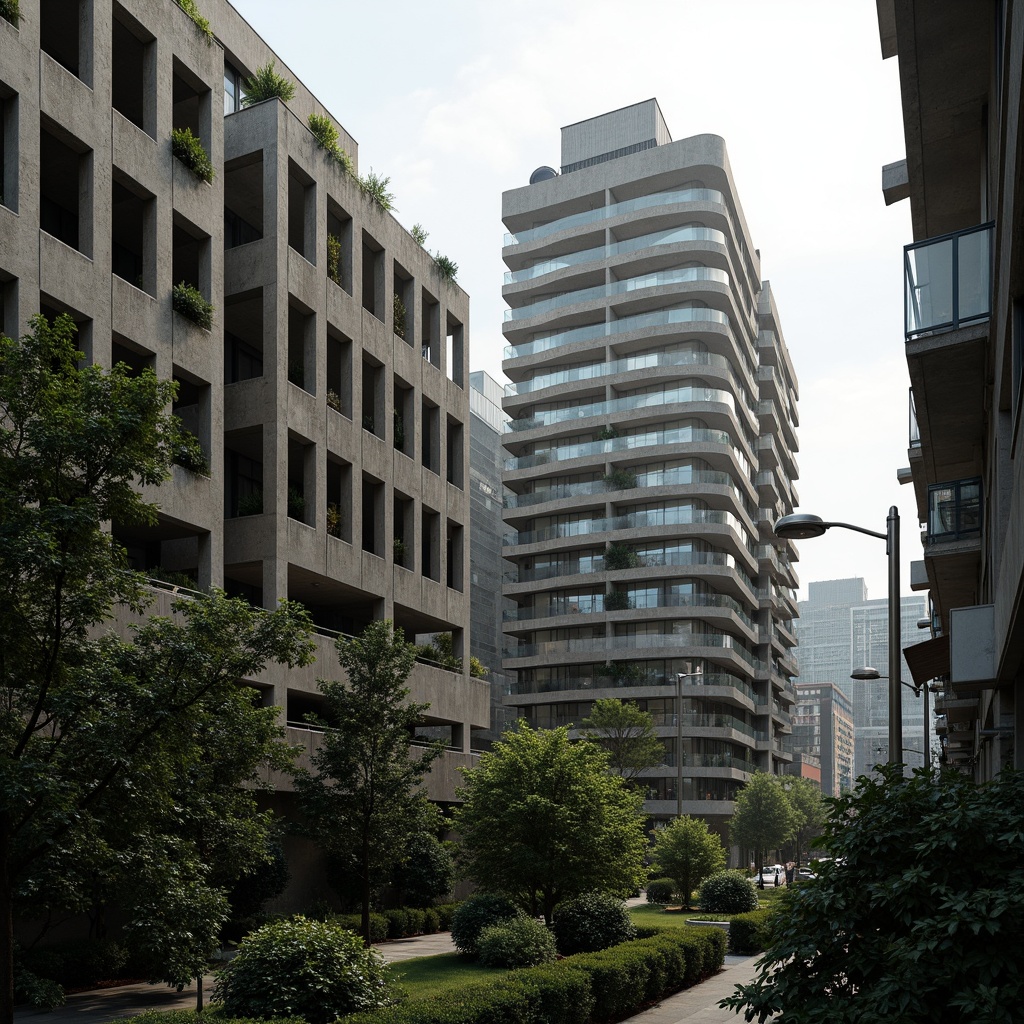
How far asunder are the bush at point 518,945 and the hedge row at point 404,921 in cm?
804

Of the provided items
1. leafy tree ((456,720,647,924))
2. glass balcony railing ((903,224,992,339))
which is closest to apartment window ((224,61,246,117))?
leafy tree ((456,720,647,924))

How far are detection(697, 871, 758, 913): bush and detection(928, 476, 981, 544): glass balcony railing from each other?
19.8m

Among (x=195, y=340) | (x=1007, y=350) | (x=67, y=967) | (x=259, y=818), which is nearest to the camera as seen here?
(x=1007, y=350)

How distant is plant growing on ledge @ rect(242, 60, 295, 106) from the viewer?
115 feet

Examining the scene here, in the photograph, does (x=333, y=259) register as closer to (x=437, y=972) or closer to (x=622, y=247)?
(x=437, y=972)

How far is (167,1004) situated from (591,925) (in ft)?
29.0

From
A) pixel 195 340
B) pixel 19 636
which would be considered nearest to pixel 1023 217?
pixel 19 636

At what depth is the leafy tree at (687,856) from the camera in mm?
43356

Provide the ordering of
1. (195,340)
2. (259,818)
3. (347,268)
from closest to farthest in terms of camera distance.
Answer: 1. (259,818)
2. (195,340)
3. (347,268)

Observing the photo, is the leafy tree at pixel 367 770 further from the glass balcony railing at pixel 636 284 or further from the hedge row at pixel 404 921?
the glass balcony railing at pixel 636 284

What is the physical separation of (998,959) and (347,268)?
34.4 metres

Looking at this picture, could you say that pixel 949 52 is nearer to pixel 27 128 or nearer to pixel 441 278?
pixel 27 128

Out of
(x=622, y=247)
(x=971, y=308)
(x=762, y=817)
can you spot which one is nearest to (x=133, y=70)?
(x=971, y=308)

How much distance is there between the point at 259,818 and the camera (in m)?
18.4
